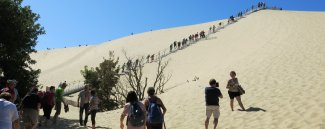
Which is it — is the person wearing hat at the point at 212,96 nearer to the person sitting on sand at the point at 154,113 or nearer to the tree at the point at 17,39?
the person sitting on sand at the point at 154,113

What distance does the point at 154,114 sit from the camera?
8.54 metres

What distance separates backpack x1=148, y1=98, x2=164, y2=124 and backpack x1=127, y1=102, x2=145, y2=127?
1.86 ft

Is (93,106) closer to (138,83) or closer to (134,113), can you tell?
(134,113)

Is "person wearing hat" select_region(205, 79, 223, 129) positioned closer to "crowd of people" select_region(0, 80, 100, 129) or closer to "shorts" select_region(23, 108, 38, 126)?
"crowd of people" select_region(0, 80, 100, 129)

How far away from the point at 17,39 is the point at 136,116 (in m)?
10.8

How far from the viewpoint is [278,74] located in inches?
833

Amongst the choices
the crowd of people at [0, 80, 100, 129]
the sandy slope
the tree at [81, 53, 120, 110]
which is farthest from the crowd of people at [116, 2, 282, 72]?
the crowd of people at [0, 80, 100, 129]

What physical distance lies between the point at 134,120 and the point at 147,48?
58.1m

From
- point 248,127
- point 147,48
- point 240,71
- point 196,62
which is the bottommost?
point 248,127

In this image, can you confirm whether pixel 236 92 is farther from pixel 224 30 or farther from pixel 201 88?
pixel 224 30

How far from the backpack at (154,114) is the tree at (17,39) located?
9.43 m

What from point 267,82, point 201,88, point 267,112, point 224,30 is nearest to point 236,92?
point 267,112

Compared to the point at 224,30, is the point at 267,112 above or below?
below

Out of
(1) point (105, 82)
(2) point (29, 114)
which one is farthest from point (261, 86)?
(1) point (105, 82)
